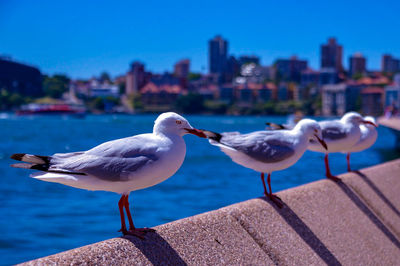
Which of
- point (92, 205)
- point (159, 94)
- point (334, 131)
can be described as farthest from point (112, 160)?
point (159, 94)

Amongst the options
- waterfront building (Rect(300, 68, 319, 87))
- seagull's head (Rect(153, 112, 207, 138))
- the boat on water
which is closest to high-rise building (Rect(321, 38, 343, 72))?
waterfront building (Rect(300, 68, 319, 87))

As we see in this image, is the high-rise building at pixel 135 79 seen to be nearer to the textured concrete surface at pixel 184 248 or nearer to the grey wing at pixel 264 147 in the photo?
the grey wing at pixel 264 147

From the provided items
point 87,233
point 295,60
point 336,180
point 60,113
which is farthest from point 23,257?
point 295,60

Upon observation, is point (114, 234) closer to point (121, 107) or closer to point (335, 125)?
point (335, 125)

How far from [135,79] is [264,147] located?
437ft

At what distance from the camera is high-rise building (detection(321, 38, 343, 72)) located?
154000mm

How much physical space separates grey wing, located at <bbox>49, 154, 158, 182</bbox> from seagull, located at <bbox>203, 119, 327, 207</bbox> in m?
1.02

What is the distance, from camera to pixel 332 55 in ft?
511

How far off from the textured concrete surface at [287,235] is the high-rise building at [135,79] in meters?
129

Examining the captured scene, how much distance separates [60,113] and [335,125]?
10578 centimetres

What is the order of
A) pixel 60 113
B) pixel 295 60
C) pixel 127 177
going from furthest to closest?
pixel 295 60, pixel 60 113, pixel 127 177

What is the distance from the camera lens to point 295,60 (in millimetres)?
120500

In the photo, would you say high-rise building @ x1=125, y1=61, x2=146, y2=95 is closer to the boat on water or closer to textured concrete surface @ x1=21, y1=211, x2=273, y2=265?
the boat on water

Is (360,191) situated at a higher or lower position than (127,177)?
lower
